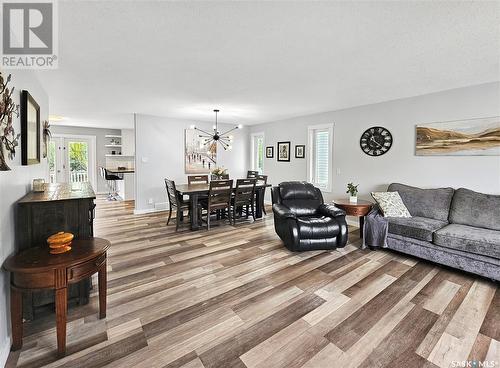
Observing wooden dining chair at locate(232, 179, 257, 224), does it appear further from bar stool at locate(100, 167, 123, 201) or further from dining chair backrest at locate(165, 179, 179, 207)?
bar stool at locate(100, 167, 123, 201)

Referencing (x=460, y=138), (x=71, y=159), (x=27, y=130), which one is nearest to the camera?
(x=27, y=130)

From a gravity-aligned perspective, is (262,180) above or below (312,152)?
below

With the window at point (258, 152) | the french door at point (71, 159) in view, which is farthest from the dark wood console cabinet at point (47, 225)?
the french door at point (71, 159)

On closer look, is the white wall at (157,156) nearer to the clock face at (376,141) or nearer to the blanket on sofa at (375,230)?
the clock face at (376,141)

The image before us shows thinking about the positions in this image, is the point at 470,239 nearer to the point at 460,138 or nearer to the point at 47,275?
the point at 460,138

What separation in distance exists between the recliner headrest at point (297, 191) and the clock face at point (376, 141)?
1513 millimetres

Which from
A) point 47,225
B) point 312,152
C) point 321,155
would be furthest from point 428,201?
point 47,225

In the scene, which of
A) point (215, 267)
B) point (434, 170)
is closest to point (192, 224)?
point (215, 267)

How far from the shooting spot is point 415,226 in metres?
3.28

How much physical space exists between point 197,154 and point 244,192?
98.8 inches

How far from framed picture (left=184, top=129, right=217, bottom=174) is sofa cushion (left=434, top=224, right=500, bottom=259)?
18.3 feet

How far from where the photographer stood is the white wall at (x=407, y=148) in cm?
351

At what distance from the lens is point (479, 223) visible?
320 centimetres

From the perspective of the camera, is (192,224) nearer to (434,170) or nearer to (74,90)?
(74,90)
